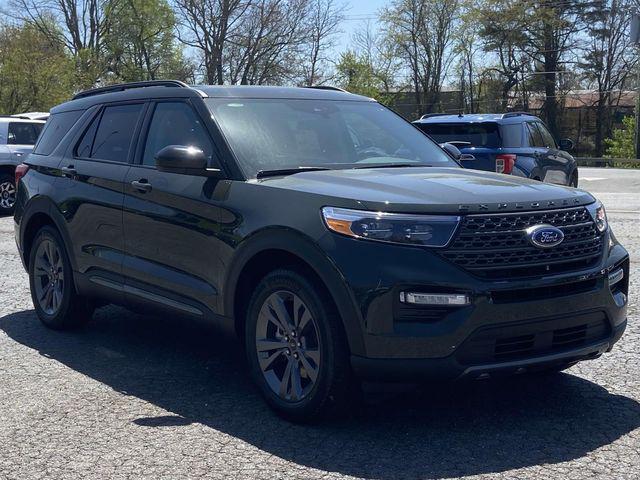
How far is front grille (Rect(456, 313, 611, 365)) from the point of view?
4316 mm

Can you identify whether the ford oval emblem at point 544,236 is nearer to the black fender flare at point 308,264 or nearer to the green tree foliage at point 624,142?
the black fender flare at point 308,264

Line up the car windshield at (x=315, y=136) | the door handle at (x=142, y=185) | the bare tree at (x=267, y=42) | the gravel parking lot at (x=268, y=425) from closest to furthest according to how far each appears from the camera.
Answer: the gravel parking lot at (x=268, y=425) < the car windshield at (x=315, y=136) < the door handle at (x=142, y=185) < the bare tree at (x=267, y=42)

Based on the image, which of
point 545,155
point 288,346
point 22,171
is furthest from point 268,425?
point 545,155

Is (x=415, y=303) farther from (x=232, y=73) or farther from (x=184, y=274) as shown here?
(x=232, y=73)

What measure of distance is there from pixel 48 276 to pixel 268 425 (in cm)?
304

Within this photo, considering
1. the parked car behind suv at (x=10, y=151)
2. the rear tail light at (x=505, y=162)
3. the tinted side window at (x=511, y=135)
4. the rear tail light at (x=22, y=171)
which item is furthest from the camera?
the parked car behind suv at (x=10, y=151)

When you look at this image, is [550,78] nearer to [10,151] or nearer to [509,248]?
[10,151]

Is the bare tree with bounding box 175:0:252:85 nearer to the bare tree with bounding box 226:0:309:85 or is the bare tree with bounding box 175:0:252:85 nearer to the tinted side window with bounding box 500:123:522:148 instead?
the bare tree with bounding box 226:0:309:85

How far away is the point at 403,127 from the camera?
6453mm

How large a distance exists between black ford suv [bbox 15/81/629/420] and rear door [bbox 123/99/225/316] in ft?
0.04

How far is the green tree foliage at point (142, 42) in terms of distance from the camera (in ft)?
188

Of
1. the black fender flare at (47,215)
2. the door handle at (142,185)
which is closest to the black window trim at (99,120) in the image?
the door handle at (142,185)

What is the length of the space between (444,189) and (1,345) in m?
3.68

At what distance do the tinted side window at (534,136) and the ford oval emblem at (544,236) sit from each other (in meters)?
10.2
